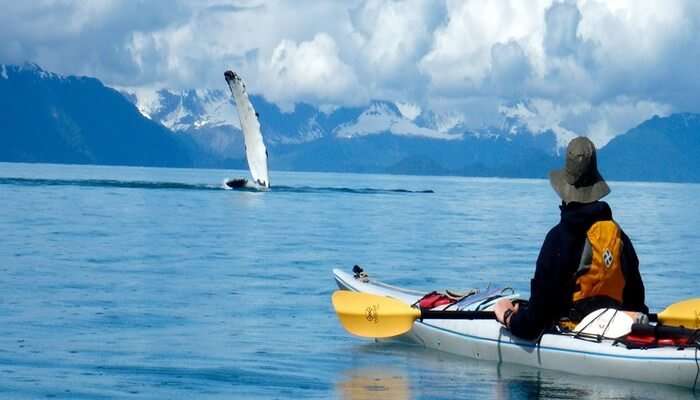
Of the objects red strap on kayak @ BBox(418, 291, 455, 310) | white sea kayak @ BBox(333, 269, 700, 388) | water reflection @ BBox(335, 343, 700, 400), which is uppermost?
red strap on kayak @ BBox(418, 291, 455, 310)

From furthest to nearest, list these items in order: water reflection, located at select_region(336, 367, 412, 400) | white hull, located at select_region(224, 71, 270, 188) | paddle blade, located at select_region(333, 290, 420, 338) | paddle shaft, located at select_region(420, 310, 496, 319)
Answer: white hull, located at select_region(224, 71, 270, 188) → paddle blade, located at select_region(333, 290, 420, 338) → paddle shaft, located at select_region(420, 310, 496, 319) → water reflection, located at select_region(336, 367, 412, 400)

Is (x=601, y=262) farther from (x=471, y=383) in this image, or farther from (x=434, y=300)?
(x=434, y=300)

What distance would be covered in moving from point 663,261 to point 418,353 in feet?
66.5

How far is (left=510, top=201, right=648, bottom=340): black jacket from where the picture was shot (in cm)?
1374

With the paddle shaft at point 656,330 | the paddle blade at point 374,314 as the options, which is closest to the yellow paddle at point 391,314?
the paddle blade at point 374,314

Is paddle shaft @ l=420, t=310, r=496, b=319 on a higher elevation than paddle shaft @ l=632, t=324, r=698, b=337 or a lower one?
higher

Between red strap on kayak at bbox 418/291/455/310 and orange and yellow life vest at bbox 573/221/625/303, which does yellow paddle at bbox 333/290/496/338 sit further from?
orange and yellow life vest at bbox 573/221/625/303

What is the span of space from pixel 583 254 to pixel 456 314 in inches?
97.9

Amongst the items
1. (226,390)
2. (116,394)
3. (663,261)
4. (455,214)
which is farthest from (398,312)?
(455,214)

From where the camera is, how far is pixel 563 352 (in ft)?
47.9

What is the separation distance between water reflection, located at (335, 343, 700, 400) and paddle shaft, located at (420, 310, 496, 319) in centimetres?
64

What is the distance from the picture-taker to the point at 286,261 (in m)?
32.7

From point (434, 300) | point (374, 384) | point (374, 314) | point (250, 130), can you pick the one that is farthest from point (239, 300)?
point (250, 130)

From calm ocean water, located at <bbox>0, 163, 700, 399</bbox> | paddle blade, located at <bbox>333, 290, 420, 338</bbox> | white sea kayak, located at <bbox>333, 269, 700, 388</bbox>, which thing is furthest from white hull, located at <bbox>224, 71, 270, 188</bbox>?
white sea kayak, located at <bbox>333, 269, 700, 388</bbox>
